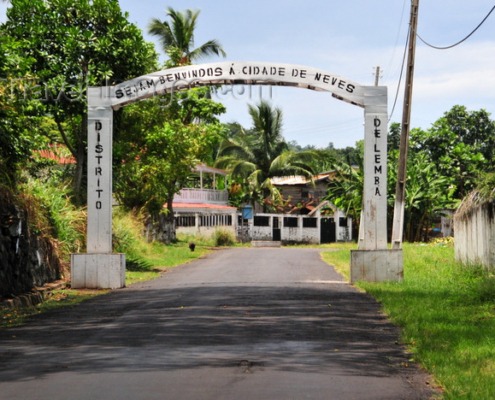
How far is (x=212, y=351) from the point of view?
9539 mm

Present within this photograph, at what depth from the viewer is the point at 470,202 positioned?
2084 centimetres

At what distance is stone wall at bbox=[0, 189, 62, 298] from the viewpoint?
16.2 metres

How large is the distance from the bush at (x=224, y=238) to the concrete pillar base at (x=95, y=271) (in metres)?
35.0

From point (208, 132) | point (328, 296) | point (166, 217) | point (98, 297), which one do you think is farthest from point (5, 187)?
point (166, 217)

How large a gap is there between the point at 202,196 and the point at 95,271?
127 ft

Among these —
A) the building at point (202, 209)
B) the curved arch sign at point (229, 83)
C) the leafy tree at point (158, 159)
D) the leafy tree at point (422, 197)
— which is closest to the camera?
the curved arch sign at point (229, 83)

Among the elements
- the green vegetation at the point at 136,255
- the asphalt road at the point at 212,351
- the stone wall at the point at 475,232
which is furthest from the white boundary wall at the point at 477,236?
the green vegetation at the point at 136,255

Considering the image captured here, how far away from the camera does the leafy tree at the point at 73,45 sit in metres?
24.7

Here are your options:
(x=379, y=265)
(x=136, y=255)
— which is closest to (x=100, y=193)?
(x=379, y=265)

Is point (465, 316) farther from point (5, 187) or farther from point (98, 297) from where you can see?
point (5, 187)

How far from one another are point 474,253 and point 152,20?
33.1 metres

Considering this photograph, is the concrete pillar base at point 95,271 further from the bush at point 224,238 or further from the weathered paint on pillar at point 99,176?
the bush at point 224,238

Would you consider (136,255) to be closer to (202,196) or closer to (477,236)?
(477,236)

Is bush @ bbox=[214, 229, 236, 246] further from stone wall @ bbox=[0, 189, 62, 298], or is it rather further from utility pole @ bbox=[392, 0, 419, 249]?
stone wall @ bbox=[0, 189, 62, 298]
